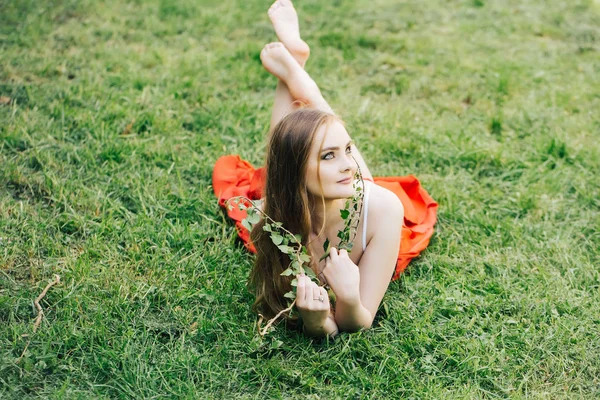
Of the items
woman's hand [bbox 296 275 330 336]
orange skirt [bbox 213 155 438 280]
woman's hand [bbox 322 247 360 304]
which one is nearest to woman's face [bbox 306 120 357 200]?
woman's hand [bbox 322 247 360 304]

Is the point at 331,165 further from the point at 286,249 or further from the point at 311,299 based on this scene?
the point at 311,299

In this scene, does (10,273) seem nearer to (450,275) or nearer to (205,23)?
(450,275)

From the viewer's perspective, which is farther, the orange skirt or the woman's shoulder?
the orange skirt

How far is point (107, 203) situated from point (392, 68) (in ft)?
8.16

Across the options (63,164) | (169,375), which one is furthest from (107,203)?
(169,375)

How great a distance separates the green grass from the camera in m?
2.51

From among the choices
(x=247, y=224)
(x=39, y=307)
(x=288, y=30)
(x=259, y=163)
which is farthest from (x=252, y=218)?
(x=288, y=30)

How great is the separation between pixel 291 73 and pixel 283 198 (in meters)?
1.04

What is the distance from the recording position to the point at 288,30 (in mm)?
3602

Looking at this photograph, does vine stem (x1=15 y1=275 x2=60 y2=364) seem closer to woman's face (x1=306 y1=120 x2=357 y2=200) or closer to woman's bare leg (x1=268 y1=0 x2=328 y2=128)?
woman's face (x1=306 y1=120 x2=357 y2=200)

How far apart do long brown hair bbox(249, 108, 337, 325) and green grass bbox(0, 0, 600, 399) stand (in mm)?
163

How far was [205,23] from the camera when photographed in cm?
529

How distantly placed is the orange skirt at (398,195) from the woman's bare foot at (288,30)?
0.70m

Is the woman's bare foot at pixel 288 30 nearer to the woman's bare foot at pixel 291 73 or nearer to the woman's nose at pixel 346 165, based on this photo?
the woman's bare foot at pixel 291 73
